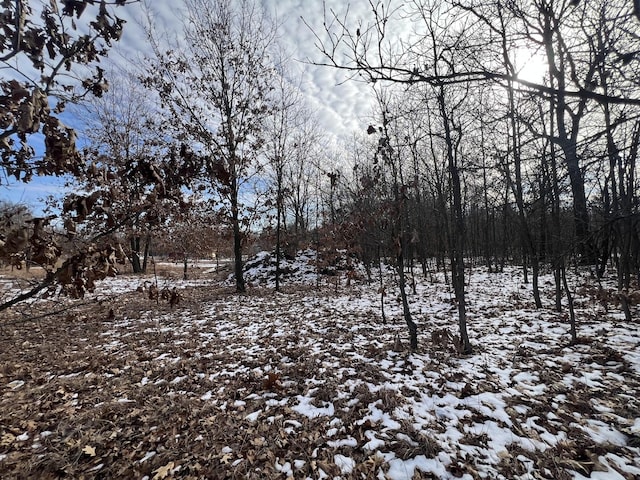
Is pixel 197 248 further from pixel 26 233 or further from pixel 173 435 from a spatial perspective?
pixel 26 233

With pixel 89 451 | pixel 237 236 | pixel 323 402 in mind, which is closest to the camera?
pixel 89 451

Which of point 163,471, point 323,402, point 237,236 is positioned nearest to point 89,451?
point 163,471

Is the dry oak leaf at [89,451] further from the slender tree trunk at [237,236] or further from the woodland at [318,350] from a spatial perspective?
the slender tree trunk at [237,236]

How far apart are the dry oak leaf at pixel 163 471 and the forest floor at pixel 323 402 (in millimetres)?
14

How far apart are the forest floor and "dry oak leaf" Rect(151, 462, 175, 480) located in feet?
0.05

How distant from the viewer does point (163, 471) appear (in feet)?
8.36

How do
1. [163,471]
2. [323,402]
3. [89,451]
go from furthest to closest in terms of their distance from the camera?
[323,402]
[89,451]
[163,471]

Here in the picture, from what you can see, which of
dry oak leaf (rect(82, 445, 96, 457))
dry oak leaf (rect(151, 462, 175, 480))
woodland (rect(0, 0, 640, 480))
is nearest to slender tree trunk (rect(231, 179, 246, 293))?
woodland (rect(0, 0, 640, 480))

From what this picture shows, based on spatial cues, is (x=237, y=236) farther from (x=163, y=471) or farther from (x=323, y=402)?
(x=163, y=471)

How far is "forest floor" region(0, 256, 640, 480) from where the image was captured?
261 cm

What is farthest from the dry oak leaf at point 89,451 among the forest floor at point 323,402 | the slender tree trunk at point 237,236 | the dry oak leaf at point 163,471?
the slender tree trunk at point 237,236

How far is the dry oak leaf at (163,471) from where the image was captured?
8.21ft

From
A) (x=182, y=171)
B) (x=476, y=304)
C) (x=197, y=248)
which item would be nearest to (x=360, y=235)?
(x=476, y=304)

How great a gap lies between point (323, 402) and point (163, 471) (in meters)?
1.81
